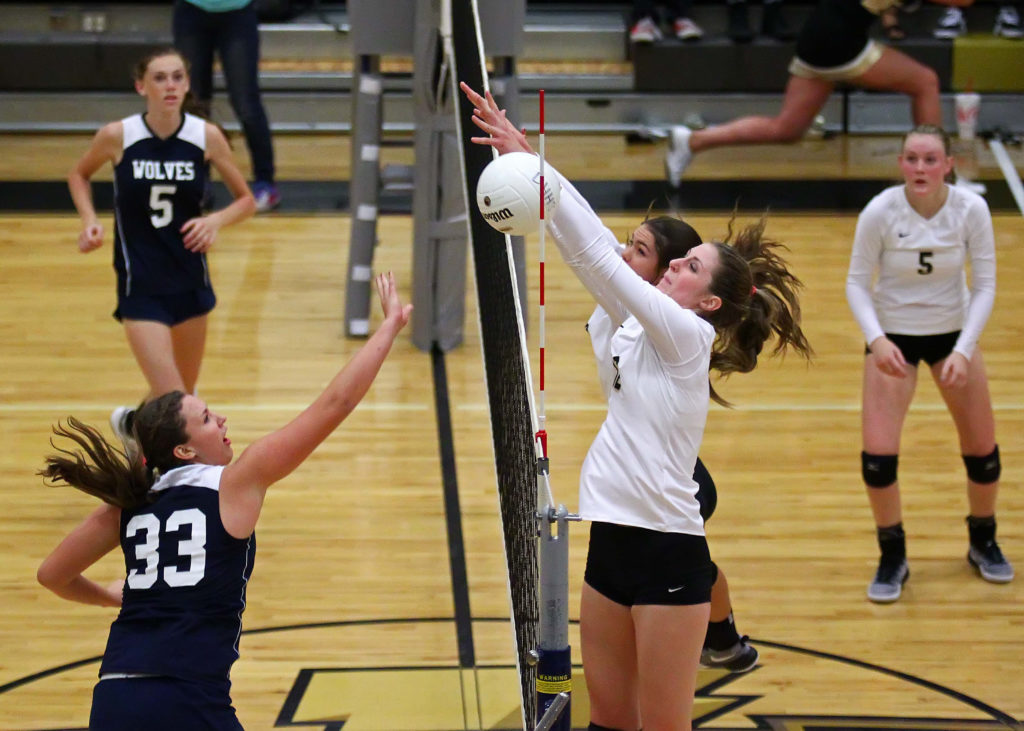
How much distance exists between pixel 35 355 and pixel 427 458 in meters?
2.48

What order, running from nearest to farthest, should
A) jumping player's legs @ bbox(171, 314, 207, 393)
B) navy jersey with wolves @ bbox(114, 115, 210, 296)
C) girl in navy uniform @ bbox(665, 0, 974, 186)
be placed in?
navy jersey with wolves @ bbox(114, 115, 210, 296) → jumping player's legs @ bbox(171, 314, 207, 393) → girl in navy uniform @ bbox(665, 0, 974, 186)

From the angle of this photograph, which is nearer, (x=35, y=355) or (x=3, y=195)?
(x=35, y=355)

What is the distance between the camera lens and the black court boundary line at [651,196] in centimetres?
1013

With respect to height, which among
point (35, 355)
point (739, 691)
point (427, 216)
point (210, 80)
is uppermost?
point (210, 80)

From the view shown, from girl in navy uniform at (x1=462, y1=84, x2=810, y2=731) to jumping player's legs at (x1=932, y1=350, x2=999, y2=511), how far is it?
201 cm

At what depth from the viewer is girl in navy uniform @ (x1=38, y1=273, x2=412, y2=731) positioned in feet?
9.64

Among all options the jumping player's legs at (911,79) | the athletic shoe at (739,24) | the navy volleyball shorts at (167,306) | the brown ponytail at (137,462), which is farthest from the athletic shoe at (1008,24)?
the brown ponytail at (137,462)

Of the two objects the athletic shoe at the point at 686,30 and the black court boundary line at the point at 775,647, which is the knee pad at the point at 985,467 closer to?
the black court boundary line at the point at 775,647

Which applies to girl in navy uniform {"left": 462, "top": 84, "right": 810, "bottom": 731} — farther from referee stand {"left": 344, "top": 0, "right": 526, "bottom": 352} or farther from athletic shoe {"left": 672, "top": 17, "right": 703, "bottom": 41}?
athletic shoe {"left": 672, "top": 17, "right": 703, "bottom": 41}

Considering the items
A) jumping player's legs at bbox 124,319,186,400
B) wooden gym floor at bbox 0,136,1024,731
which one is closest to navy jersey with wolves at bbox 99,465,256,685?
wooden gym floor at bbox 0,136,1024,731

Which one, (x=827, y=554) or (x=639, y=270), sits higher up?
(x=639, y=270)

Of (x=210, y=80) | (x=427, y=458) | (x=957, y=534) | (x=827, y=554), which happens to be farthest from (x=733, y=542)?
(x=210, y=80)

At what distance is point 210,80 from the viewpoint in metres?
9.98

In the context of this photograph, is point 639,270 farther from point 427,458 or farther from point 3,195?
point 3,195
